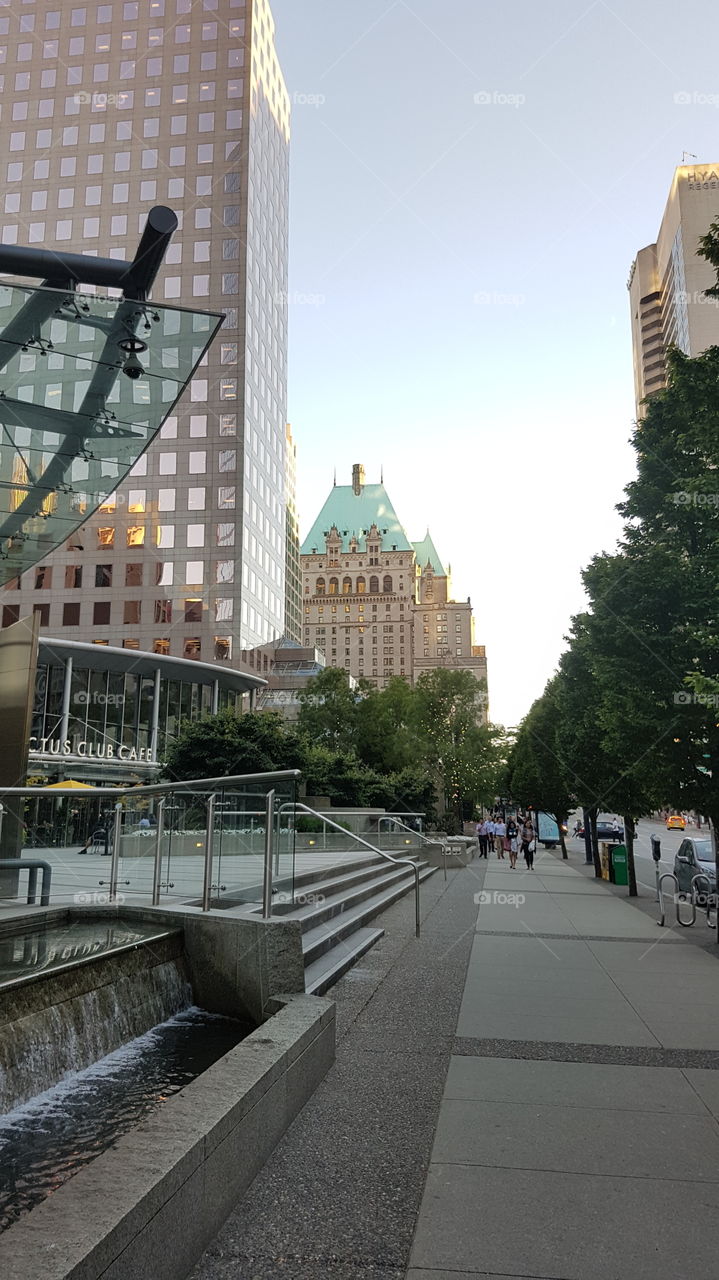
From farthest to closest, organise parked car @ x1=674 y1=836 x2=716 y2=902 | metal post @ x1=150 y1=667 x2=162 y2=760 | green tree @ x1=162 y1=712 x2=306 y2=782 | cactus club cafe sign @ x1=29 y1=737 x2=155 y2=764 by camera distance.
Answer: metal post @ x1=150 y1=667 x2=162 y2=760, cactus club cafe sign @ x1=29 y1=737 x2=155 y2=764, green tree @ x1=162 y1=712 x2=306 y2=782, parked car @ x1=674 y1=836 x2=716 y2=902

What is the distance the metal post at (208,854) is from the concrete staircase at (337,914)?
0.79 metres

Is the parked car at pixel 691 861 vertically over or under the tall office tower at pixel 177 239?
under

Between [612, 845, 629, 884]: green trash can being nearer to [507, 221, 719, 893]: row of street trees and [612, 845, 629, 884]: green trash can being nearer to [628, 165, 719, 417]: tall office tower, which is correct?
[507, 221, 719, 893]: row of street trees

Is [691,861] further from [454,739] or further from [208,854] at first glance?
[454,739]

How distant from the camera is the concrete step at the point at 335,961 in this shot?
860 centimetres

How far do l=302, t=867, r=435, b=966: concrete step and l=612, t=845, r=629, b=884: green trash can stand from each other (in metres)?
8.15

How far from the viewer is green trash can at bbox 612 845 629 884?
81.9 ft

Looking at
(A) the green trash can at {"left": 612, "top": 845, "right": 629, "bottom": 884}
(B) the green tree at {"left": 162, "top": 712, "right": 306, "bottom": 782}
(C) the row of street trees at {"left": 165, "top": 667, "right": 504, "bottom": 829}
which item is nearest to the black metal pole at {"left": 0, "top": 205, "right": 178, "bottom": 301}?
(A) the green trash can at {"left": 612, "top": 845, "right": 629, "bottom": 884}

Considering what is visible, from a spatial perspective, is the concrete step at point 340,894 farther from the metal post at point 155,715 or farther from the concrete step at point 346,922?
the metal post at point 155,715

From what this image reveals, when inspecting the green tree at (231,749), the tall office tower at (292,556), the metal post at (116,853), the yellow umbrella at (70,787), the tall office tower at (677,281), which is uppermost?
the tall office tower at (677,281)

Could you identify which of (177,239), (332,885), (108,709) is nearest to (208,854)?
(332,885)

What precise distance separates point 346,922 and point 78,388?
24.7 ft

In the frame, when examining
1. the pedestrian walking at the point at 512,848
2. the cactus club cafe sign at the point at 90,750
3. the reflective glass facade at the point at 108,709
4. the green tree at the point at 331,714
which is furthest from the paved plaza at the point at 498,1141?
the green tree at the point at 331,714

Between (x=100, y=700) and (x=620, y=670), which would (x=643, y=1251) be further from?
(x=100, y=700)
